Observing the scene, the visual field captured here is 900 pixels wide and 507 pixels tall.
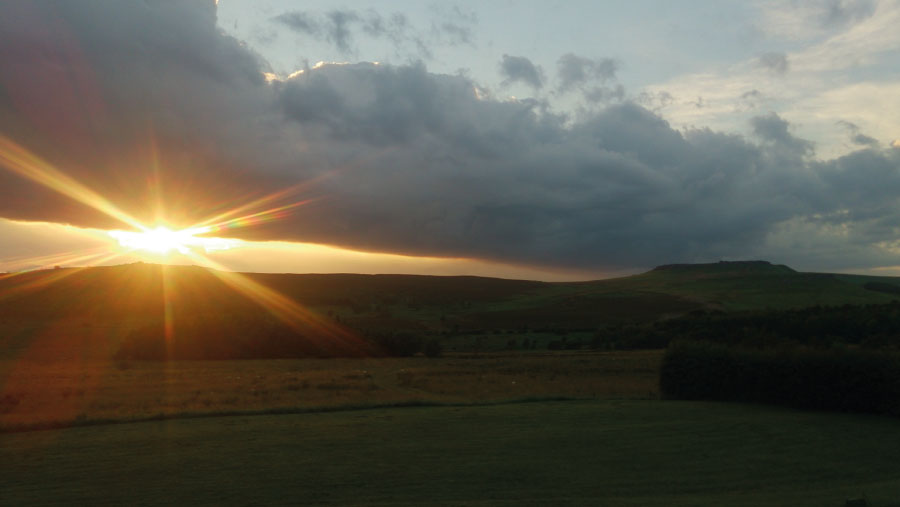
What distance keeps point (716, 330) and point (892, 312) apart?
18.0m

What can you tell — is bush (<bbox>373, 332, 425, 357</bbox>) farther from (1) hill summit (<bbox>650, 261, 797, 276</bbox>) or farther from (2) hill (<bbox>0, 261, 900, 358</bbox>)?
(1) hill summit (<bbox>650, 261, 797, 276</bbox>)

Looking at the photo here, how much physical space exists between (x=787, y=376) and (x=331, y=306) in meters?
88.5

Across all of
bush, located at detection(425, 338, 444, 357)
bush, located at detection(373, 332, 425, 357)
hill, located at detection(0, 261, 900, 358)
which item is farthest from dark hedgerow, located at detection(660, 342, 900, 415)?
hill, located at detection(0, 261, 900, 358)

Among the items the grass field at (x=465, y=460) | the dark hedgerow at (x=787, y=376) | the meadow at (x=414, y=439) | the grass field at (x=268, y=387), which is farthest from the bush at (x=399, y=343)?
the grass field at (x=465, y=460)

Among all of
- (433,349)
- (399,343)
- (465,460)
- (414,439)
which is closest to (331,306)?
(399,343)

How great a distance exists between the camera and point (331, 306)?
355 feet

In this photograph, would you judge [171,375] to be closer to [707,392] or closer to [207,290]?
[707,392]

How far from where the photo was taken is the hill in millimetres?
71000

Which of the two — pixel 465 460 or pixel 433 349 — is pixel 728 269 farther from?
pixel 465 460

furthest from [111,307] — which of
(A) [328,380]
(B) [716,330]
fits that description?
(B) [716,330]

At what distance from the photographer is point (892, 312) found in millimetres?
74812

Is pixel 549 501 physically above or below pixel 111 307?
below

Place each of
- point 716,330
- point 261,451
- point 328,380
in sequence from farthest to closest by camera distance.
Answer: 1. point 716,330
2. point 328,380
3. point 261,451

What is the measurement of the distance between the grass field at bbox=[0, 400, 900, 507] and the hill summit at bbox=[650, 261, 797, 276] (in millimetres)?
147964
